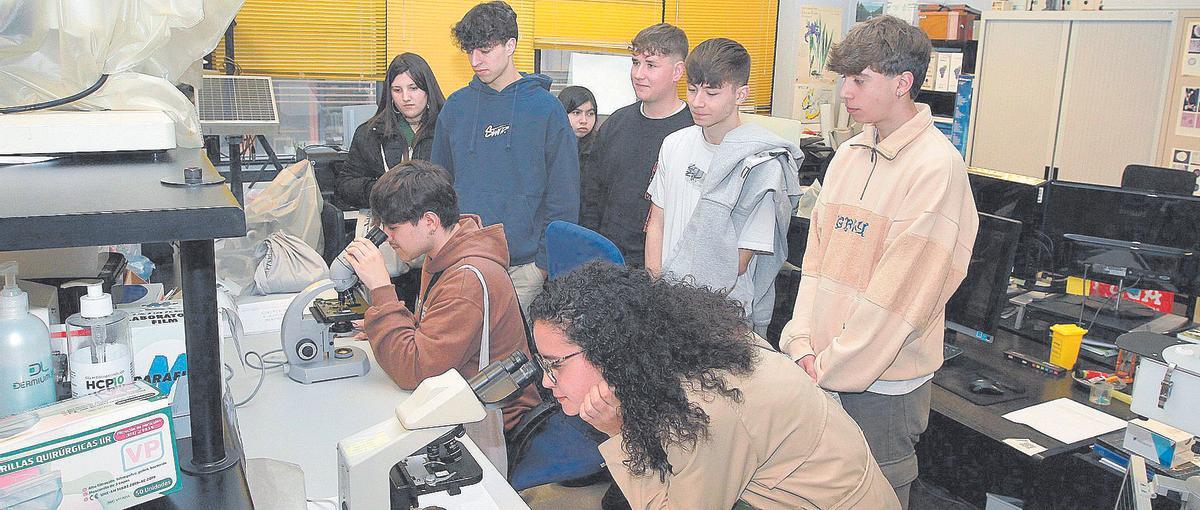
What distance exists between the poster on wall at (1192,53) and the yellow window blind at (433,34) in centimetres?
339

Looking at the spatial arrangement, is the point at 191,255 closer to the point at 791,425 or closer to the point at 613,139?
the point at 791,425

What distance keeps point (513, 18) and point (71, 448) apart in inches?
82.3

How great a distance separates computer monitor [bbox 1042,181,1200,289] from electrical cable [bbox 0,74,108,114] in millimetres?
2923

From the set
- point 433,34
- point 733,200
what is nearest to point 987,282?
point 733,200

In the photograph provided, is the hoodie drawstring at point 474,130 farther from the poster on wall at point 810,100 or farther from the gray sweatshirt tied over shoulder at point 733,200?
the poster on wall at point 810,100

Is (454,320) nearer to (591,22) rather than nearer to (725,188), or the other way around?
(725,188)

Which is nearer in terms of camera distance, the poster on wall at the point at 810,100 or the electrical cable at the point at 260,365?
the electrical cable at the point at 260,365

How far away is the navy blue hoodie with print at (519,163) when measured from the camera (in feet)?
8.95

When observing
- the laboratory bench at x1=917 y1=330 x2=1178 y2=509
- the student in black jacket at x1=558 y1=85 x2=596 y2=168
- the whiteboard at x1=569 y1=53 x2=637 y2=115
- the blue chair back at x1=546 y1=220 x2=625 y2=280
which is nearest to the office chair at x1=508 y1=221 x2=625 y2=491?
the blue chair back at x1=546 y1=220 x2=625 y2=280

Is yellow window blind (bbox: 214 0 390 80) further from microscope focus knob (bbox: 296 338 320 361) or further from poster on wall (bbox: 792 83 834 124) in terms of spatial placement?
poster on wall (bbox: 792 83 834 124)

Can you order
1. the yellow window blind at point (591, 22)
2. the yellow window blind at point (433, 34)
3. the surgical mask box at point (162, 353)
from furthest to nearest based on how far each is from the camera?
1. the yellow window blind at point (591, 22)
2. the yellow window blind at point (433, 34)
3. the surgical mask box at point (162, 353)

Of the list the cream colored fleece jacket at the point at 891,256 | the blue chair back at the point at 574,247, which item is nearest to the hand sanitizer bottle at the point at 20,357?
the blue chair back at the point at 574,247

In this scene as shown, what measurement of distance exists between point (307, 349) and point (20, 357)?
1.15 m

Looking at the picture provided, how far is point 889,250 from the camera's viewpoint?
1827 mm
